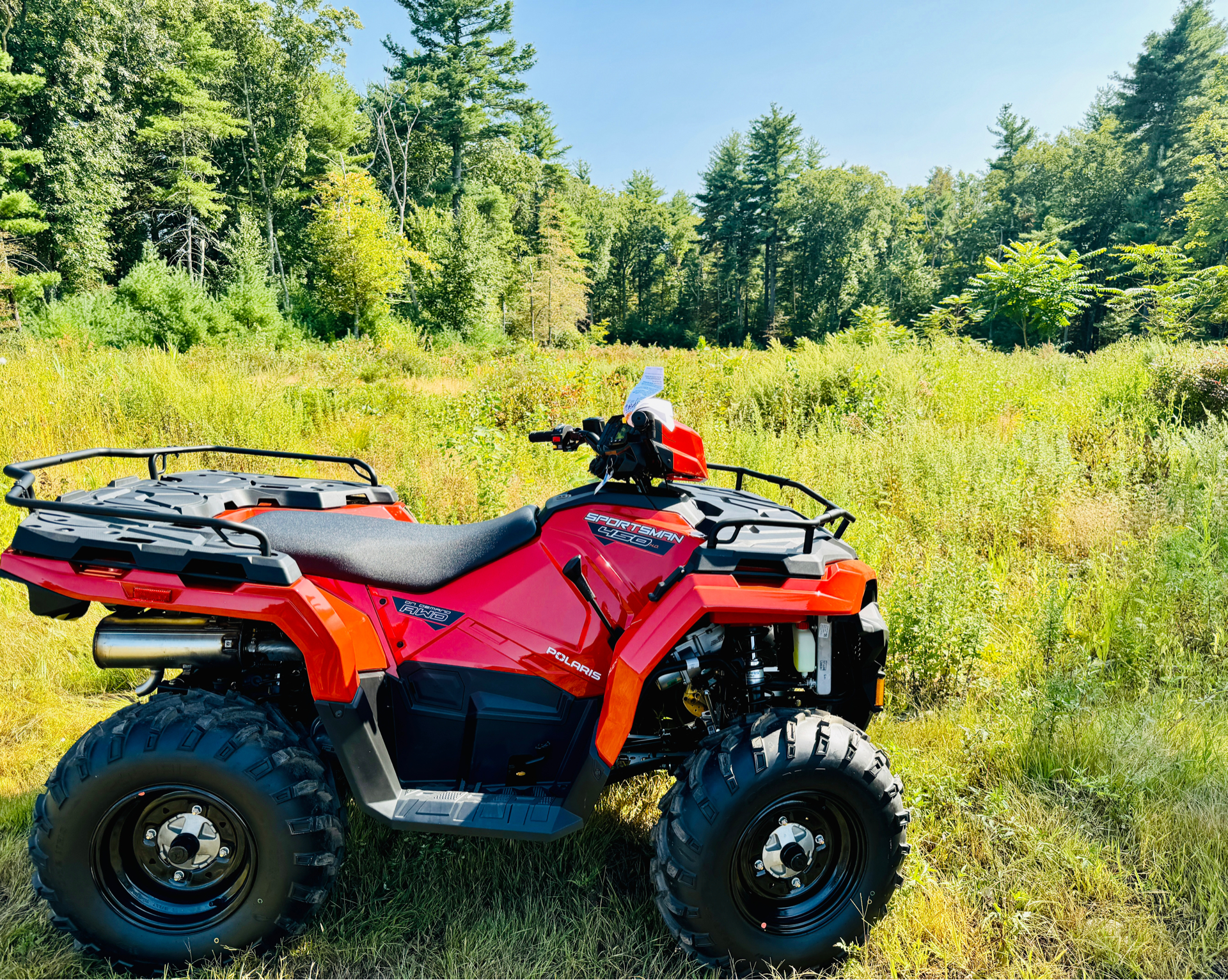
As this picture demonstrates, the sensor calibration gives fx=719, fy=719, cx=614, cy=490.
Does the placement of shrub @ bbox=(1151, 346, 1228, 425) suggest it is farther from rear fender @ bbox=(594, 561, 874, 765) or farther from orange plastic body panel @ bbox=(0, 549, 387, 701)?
orange plastic body panel @ bbox=(0, 549, 387, 701)

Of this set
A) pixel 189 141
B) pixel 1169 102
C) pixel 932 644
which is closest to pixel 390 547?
pixel 932 644

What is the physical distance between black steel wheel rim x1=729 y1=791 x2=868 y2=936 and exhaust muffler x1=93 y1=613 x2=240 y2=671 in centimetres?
161

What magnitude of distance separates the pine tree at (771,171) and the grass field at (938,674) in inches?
1794

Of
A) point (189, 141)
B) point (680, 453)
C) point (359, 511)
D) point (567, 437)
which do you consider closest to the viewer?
point (680, 453)

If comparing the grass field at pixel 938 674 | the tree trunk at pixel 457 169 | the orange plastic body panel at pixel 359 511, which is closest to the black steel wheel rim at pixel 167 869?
the grass field at pixel 938 674

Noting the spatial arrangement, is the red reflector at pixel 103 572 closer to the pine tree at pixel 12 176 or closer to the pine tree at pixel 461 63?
the pine tree at pixel 12 176

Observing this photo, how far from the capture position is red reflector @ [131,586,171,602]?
1981mm

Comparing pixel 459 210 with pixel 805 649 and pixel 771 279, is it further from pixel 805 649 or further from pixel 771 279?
pixel 805 649

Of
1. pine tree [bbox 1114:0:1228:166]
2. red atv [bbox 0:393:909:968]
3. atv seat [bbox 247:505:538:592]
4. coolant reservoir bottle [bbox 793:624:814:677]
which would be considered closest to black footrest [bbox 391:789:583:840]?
red atv [bbox 0:393:909:968]

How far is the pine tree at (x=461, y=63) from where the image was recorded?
36.4 meters

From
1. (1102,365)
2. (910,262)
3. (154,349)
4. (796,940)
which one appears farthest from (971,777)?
(910,262)

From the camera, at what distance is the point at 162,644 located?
2.10 m

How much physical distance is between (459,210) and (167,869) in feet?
126

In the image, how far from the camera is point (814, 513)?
4703 mm
